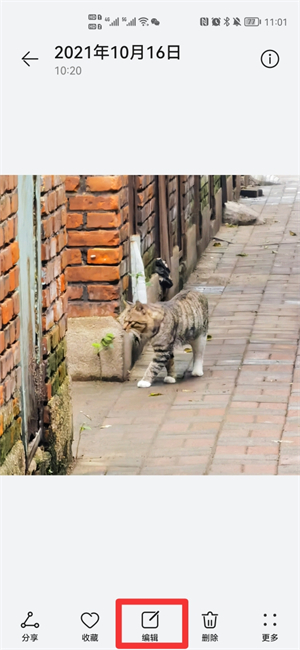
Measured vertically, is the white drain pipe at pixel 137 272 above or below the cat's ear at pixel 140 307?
above

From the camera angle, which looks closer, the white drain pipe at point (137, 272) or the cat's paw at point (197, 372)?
the cat's paw at point (197, 372)

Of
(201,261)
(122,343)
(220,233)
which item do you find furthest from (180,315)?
(220,233)

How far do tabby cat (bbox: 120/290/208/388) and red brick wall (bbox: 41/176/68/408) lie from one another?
1.98 m

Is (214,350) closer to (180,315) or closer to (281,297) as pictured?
(180,315)

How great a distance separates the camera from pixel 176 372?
24.7 ft

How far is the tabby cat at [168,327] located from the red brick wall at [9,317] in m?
3.20

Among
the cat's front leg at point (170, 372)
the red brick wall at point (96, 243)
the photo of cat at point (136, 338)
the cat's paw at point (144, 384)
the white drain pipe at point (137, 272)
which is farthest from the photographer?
the white drain pipe at point (137, 272)

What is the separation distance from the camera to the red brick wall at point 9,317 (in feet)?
11.9

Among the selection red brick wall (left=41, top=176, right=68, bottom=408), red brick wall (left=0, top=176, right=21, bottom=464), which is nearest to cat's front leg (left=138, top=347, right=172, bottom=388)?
red brick wall (left=41, top=176, right=68, bottom=408)

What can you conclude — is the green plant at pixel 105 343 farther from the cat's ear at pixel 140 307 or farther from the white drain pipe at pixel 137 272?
the white drain pipe at pixel 137 272

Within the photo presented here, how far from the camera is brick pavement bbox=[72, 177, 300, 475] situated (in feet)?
18.2
